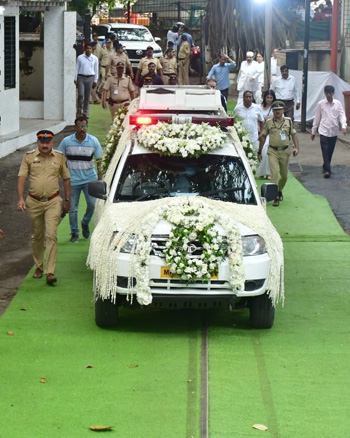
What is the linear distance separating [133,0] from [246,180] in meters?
50.4

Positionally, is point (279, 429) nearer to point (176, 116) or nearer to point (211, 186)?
point (211, 186)

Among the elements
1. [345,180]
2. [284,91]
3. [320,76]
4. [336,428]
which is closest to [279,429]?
[336,428]

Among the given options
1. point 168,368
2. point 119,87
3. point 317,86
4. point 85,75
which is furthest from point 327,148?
point 168,368

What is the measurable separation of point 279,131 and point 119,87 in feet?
23.8

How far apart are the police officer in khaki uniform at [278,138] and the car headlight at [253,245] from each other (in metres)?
7.65

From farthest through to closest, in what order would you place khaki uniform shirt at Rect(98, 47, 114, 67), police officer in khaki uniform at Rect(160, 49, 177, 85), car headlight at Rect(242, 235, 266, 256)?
khaki uniform shirt at Rect(98, 47, 114, 67) < police officer in khaki uniform at Rect(160, 49, 177, 85) < car headlight at Rect(242, 235, 266, 256)

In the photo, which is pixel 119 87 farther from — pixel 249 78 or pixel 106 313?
pixel 106 313

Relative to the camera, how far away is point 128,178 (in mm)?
11570

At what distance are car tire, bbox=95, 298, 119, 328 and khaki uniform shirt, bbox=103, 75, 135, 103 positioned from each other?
1430cm

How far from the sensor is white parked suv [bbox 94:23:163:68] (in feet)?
134

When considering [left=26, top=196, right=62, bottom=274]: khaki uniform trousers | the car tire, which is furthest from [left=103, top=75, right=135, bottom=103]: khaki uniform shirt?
the car tire

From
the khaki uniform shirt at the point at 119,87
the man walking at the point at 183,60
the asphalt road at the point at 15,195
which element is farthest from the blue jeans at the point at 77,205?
the man walking at the point at 183,60

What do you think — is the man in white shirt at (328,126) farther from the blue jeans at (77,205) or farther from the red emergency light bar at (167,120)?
the red emergency light bar at (167,120)

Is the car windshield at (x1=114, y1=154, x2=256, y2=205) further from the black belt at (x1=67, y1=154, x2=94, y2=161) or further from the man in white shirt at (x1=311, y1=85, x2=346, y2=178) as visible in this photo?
the man in white shirt at (x1=311, y1=85, x2=346, y2=178)
